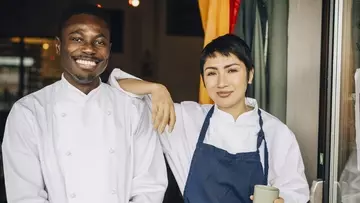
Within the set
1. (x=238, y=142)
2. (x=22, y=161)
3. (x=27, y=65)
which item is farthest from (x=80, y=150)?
(x=27, y=65)

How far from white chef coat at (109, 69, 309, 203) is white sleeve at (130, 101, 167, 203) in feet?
0.23

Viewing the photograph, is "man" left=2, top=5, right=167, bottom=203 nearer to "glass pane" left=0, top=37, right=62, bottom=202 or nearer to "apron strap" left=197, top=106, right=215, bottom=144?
"apron strap" left=197, top=106, right=215, bottom=144

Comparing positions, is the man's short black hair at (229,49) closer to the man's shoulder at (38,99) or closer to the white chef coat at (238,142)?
the white chef coat at (238,142)

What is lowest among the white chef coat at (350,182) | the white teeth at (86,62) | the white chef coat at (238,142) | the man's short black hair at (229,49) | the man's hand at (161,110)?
the white chef coat at (350,182)

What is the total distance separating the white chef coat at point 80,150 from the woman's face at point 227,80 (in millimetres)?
297

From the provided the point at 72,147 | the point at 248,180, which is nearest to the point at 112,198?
the point at 72,147

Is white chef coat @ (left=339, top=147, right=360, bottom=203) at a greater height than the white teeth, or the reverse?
the white teeth

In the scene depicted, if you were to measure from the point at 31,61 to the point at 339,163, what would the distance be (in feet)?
8.22

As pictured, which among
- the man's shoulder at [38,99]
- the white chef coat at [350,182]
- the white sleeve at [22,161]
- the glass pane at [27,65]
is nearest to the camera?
the white sleeve at [22,161]

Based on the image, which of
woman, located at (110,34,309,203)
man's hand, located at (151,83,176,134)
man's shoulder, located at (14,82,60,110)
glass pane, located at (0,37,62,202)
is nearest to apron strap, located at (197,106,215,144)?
woman, located at (110,34,309,203)

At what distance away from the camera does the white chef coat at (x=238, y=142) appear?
185 cm

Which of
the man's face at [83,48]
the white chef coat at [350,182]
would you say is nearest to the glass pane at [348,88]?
the white chef coat at [350,182]

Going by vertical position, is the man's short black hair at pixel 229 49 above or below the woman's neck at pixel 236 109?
above

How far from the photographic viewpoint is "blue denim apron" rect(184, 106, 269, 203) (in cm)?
182
